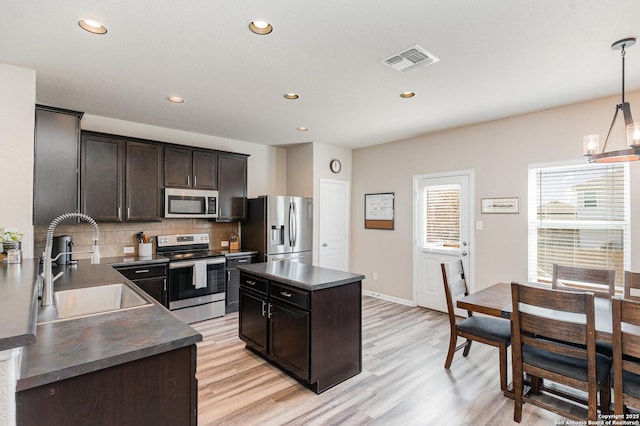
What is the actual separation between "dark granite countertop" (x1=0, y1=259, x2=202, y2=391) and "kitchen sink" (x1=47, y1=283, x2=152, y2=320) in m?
0.35

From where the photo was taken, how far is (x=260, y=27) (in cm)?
213

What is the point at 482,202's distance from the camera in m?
4.30

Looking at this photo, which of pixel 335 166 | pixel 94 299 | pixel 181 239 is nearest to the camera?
pixel 94 299

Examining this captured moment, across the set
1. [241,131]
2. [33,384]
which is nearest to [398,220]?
[241,131]

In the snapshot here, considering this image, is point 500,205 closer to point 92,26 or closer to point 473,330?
point 473,330

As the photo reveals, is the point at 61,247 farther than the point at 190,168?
No

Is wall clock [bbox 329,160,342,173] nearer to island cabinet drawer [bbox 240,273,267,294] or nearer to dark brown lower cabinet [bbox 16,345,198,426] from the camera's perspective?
island cabinet drawer [bbox 240,273,267,294]

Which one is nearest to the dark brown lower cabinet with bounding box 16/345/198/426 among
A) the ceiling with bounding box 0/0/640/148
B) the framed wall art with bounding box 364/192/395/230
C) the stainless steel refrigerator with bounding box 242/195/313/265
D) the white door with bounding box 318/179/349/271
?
the ceiling with bounding box 0/0/640/148

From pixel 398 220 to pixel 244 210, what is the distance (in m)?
2.50

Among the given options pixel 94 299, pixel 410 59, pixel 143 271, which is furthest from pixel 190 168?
pixel 410 59

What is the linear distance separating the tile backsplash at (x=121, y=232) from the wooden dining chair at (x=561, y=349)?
417cm

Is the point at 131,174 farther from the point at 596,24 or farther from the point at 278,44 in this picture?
the point at 596,24

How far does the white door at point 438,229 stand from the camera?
4465mm

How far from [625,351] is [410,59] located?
2.34m
